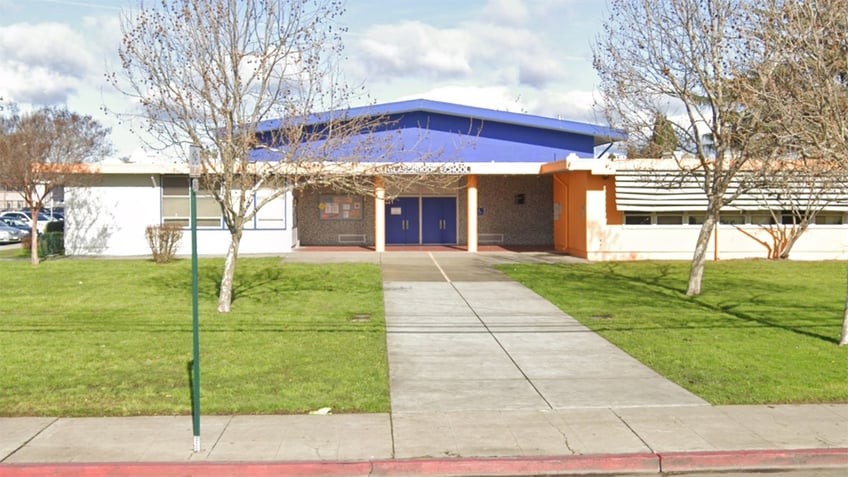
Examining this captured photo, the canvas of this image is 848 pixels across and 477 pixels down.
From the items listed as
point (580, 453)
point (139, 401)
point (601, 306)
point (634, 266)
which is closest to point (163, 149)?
point (139, 401)

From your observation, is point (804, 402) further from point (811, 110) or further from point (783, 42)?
point (783, 42)

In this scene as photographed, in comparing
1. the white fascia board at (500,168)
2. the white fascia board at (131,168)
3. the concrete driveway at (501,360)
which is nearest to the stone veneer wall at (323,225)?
the white fascia board at (500,168)

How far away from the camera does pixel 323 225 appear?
30.9 m

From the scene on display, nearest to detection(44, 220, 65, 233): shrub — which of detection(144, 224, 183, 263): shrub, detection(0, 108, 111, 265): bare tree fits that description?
detection(0, 108, 111, 265): bare tree

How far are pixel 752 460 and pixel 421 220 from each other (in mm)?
24764

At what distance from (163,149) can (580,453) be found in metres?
9.66

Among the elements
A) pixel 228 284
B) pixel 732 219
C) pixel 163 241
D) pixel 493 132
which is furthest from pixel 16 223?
pixel 732 219

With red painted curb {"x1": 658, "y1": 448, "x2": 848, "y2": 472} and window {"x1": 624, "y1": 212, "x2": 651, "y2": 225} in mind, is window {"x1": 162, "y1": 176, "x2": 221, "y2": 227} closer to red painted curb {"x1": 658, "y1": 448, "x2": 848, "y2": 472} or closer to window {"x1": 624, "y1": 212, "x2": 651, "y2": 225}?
window {"x1": 624, "y1": 212, "x2": 651, "y2": 225}

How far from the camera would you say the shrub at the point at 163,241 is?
23016 mm

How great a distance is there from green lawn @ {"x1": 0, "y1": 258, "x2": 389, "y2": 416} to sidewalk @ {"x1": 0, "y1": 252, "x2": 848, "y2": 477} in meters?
0.49

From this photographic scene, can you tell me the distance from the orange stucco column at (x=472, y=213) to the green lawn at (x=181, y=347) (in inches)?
365

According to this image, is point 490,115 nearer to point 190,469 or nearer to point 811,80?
point 811,80

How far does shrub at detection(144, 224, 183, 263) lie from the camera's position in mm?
23016

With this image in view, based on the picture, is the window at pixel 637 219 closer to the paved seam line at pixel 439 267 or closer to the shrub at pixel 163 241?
the paved seam line at pixel 439 267
